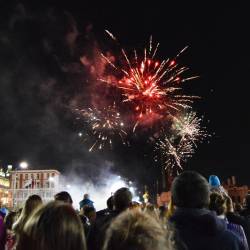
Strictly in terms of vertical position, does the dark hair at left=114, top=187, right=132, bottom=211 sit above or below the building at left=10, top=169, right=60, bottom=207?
below

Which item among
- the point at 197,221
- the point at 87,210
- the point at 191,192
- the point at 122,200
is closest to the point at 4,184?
the point at 87,210

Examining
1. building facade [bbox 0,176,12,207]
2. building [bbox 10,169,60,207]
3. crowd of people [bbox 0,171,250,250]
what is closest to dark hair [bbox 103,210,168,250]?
crowd of people [bbox 0,171,250,250]

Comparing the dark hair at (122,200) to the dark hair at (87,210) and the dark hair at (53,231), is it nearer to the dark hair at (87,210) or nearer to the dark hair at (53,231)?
the dark hair at (87,210)

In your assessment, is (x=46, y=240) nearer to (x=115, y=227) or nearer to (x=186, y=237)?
(x=115, y=227)

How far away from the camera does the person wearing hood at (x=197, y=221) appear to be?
310 cm

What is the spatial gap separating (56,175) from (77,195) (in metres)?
7.83

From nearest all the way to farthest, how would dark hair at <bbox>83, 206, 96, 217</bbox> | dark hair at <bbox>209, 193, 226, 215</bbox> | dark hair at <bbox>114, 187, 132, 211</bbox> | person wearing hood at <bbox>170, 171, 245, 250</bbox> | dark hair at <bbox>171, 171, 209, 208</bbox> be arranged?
person wearing hood at <bbox>170, 171, 245, 250</bbox>, dark hair at <bbox>171, 171, 209, 208</bbox>, dark hair at <bbox>209, 193, 226, 215</bbox>, dark hair at <bbox>114, 187, 132, 211</bbox>, dark hair at <bbox>83, 206, 96, 217</bbox>

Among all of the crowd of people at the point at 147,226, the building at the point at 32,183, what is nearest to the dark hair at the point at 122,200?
the crowd of people at the point at 147,226

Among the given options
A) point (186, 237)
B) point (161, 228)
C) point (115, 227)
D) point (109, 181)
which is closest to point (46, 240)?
point (115, 227)

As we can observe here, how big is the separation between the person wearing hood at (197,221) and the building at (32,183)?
9165 cm

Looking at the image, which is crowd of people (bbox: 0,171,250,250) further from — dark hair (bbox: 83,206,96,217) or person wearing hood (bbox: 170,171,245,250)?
dark hair (bbox: 83,206,96,217)

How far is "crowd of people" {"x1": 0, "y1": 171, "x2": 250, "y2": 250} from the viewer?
1953 millimetres

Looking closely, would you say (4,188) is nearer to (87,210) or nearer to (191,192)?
(87,210)

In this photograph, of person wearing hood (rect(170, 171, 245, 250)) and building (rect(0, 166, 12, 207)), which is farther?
building (rect(0, 166, 12, 207))
